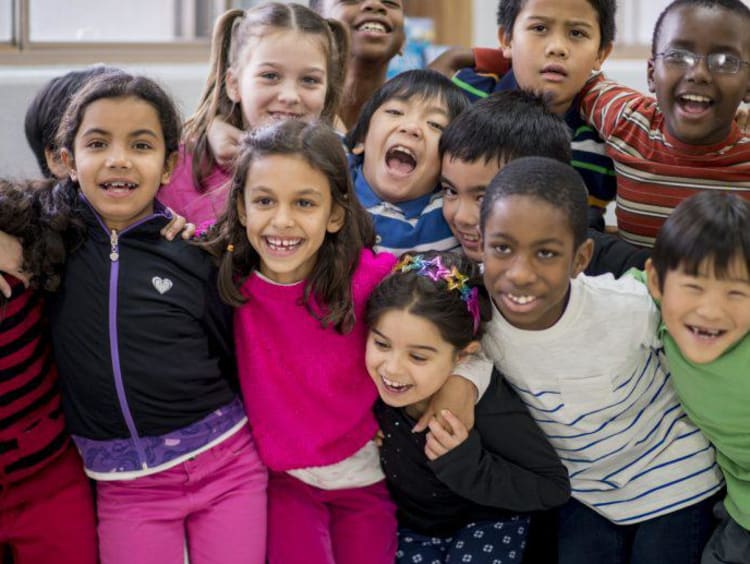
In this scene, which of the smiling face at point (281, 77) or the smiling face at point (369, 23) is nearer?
the smiling face at point (281, 77)

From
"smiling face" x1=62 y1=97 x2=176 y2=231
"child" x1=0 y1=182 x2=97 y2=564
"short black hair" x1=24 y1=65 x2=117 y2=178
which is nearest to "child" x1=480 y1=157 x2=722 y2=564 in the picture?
"smiling face" x1=62 y1=97 x2=176 y2=231

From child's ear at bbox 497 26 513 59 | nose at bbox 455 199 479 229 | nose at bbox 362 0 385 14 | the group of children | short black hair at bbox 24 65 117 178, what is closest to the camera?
the group of children

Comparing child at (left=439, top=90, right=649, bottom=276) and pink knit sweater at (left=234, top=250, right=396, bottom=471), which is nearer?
pink knit sweater at (left=234, top=250, right=396, bottom=471)

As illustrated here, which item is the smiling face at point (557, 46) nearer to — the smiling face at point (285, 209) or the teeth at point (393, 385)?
the smiling face at point (285, 209)

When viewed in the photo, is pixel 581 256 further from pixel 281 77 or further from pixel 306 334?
pixel 281 77

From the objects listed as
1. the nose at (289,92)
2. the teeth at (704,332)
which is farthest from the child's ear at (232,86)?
the teeth at (704,332)

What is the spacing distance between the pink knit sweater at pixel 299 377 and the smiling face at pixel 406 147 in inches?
13.8

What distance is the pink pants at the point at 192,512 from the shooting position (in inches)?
72.9

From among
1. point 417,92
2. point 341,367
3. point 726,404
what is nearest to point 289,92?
point 417,92

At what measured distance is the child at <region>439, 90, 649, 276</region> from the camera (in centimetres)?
206

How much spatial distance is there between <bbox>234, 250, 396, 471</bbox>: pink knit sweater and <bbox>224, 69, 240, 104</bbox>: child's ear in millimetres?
738

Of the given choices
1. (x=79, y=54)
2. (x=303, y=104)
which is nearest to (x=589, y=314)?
(x=303, y=104)

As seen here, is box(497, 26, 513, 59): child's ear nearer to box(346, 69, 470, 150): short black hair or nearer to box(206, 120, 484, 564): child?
box(346, 69, 470, 150): short black hair

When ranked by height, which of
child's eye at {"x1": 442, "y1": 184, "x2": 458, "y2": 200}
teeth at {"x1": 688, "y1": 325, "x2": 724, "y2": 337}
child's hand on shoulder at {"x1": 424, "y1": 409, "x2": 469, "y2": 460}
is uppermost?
child's eye at {"x1": 442, "y1": 184, "x2": 458, "y2": 200}
